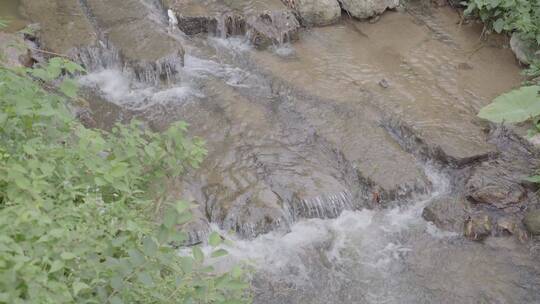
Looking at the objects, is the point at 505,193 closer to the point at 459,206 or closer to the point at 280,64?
the point at 459,206

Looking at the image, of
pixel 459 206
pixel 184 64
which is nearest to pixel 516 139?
pixel 459 206

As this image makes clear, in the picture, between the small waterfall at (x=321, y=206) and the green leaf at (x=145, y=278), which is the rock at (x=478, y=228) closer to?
the small waterfall at (x=321, y=206)

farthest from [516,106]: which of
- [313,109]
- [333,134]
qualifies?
[313,109]

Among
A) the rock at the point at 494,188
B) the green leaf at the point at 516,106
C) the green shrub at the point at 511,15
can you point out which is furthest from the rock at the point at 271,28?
the green leaf at the point at 516,106

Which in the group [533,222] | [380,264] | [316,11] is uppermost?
[316,11]

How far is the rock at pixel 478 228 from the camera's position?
5387 mm

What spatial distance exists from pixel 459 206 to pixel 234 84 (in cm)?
330

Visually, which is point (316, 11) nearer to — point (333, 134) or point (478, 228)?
point (333, 134)

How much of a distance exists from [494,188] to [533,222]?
53 cm

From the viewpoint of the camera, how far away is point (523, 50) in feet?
24.6

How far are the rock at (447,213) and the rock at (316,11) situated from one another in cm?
403

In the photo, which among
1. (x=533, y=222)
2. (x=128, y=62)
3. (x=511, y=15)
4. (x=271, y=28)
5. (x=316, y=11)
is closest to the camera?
(x=533, y=222)

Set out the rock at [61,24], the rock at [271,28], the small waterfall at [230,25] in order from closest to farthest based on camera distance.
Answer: the rock at [61,24] < the rock at [271,28] < the small waterfall at [230,25]

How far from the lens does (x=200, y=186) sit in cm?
554
